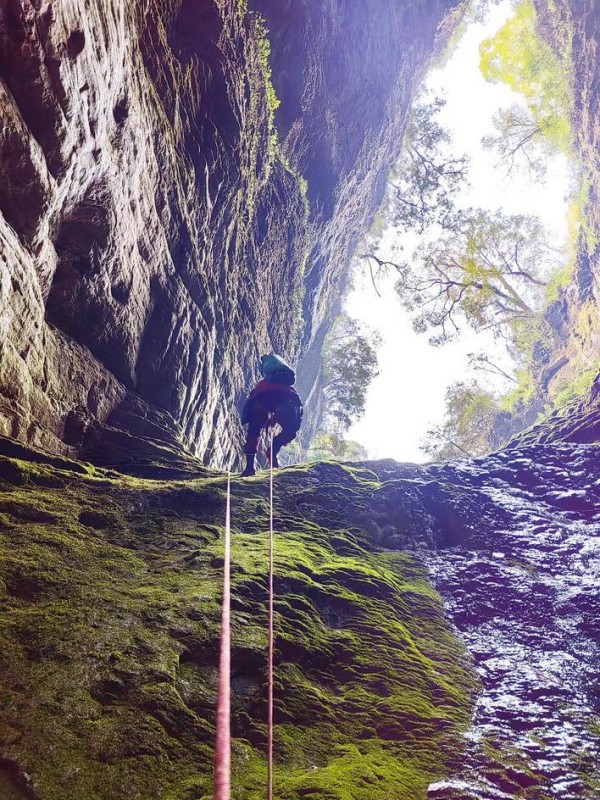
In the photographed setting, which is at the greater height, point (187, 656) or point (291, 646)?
point (291, 646)

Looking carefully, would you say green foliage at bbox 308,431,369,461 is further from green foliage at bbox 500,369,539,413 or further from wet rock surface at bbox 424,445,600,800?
wet rock surface at bbox 424,445,600,800

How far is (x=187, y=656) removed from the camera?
10.8ft

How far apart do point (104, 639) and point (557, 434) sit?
35.8 ft

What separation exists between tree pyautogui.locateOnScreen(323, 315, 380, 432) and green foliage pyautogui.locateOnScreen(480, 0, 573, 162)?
11191mm

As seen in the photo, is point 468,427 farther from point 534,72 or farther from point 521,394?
point 534,72

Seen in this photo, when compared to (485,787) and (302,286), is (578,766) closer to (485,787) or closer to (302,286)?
(485,787)

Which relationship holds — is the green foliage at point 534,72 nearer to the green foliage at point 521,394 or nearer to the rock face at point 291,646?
the green foliage at point 521,394

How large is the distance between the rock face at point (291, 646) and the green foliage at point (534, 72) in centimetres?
1926

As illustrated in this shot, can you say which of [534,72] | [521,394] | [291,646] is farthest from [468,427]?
[291,646]

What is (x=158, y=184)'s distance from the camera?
27.1ft

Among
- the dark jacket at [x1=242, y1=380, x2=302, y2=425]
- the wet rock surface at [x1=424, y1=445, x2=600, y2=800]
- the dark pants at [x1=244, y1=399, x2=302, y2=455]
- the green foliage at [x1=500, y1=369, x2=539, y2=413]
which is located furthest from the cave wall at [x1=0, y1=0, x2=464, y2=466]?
the green foliage at [x1=500, y1=369, x2=539, y2=413]

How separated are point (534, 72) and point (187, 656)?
25806 mm

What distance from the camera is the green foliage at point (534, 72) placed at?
20.2 m

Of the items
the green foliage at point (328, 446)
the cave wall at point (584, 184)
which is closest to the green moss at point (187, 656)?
the cave wall at point (584, 184)
